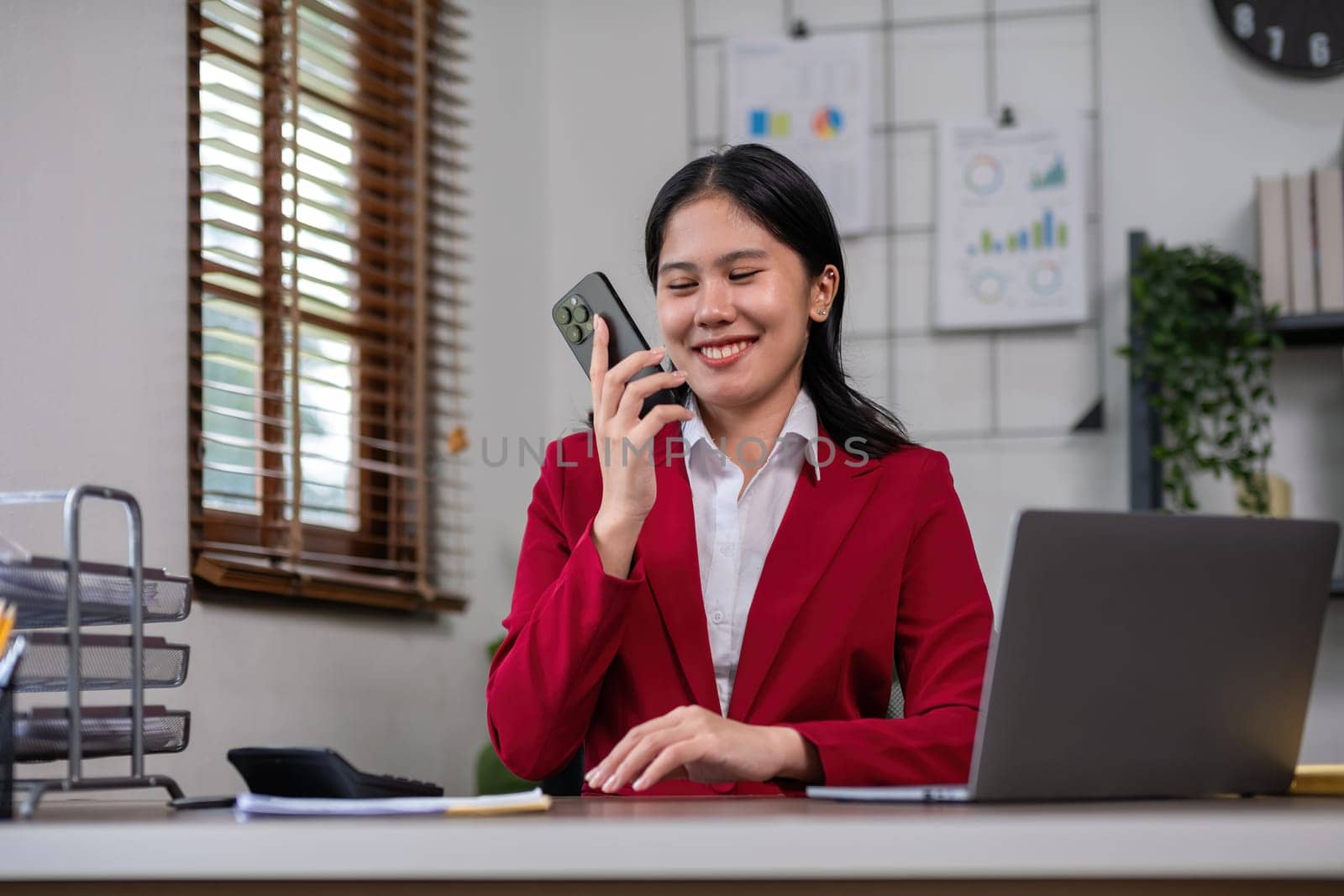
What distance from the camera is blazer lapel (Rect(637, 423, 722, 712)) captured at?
4.89 ft

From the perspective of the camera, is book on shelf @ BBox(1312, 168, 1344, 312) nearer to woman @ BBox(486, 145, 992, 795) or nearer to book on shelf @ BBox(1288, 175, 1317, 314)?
book on shelf @ BBox(1288, 175, 1317, 314)

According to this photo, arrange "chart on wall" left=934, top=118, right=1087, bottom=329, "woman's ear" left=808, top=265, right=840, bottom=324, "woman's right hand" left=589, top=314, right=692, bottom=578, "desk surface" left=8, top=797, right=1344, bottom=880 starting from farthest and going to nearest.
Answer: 1. "chart on wall" left=934, top=118, right=1087, bottom=329
2. "woman's ear" left=808, top=265, right=840, bottom=324
3. "woman's right hand" left=589, top=314, right=692, bottom=578
4. "desk surface" left=8, top=797, right=1344, bottom=880

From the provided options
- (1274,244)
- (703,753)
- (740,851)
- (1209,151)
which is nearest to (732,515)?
(703,753)

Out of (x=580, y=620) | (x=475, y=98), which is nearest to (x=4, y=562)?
(x=580, y=620)

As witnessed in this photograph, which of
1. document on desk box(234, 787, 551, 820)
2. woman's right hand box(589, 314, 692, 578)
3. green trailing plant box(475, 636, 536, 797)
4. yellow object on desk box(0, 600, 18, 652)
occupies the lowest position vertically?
green trailing plant box(475, 636, 536, 797)

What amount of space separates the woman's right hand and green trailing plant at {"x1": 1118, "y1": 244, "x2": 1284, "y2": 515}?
1872 mm

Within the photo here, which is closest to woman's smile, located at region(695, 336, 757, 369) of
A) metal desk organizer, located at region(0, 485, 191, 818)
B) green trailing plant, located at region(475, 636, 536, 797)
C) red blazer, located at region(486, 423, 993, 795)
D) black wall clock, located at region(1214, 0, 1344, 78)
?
red blazer, located at region(486, 423, 993, 795)

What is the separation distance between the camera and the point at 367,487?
2.76 meters

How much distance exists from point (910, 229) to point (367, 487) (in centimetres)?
135

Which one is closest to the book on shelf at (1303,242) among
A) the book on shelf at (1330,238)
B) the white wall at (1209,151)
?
the book on shelf at (1330,238)

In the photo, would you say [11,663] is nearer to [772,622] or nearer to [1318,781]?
[772,622]

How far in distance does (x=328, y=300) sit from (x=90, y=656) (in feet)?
5.11

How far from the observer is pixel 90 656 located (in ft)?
3.66

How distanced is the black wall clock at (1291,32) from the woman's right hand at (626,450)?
230 cm
